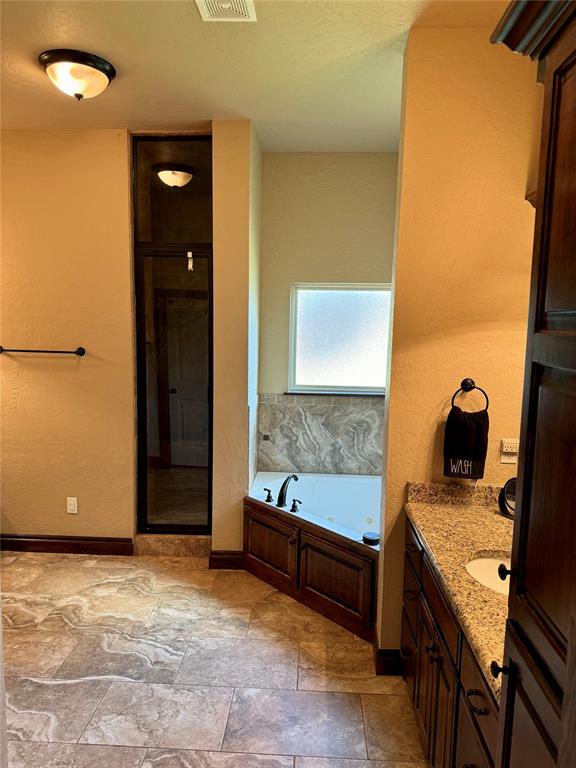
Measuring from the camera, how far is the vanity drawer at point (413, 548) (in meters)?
2.01

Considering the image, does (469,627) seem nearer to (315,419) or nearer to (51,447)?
(315,419)

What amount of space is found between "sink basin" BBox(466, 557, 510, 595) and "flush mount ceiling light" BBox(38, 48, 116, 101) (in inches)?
102

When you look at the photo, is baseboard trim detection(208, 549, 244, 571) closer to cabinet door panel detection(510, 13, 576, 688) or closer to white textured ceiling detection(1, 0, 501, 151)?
cabinet door panel detection(510, 13, 576, 688)

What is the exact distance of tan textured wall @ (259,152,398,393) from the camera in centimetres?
366

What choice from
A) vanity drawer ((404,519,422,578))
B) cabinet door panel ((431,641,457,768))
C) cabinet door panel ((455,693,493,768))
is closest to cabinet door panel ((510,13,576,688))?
cabinet door panel ((455,693,493,768))

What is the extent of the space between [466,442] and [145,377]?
2.24 meters

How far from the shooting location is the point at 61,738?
2010 millimetres

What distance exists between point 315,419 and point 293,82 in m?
2.30

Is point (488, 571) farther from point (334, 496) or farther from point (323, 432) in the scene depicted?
point (323, 432)

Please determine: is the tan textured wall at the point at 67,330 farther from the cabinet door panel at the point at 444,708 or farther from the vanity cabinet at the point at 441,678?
the cabinet door panel at the point at 444,708

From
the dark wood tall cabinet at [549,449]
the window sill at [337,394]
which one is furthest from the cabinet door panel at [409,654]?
the window sill at [337,394]

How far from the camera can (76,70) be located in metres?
2.25

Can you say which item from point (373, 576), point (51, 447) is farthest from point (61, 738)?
point (51, 447)

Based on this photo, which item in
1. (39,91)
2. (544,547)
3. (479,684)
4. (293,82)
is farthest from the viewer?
(39,91)
